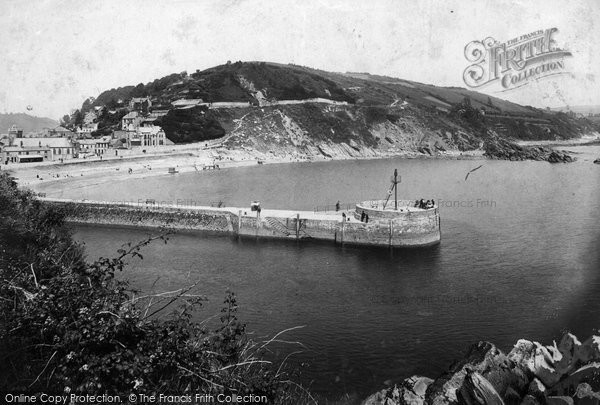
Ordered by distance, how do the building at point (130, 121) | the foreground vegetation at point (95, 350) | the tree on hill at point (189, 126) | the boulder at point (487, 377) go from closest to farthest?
the foreground vegetation at point (95, 350) < the boulder at point (487, 377) < the tree on hill at point (189, 126) < the building at point (130, 121)

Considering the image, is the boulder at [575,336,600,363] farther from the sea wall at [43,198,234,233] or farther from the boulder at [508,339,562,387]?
the sea wall at [43,198,234,233]

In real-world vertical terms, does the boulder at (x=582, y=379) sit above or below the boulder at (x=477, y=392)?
above

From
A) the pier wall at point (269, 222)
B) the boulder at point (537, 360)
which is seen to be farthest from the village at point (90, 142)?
the boulder at point (537, 360)

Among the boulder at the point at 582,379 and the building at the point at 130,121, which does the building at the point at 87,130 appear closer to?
the building at the point at 130,121

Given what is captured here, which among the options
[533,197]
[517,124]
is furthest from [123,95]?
[533,197]

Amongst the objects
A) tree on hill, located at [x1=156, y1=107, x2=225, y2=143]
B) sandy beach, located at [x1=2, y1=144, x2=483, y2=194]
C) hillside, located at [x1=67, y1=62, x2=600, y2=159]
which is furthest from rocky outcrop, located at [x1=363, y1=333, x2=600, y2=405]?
tree on hill, located at [x1=156, y1=107, x2=225, y2=143]

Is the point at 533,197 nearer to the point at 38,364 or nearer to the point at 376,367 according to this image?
the point at 376,367
